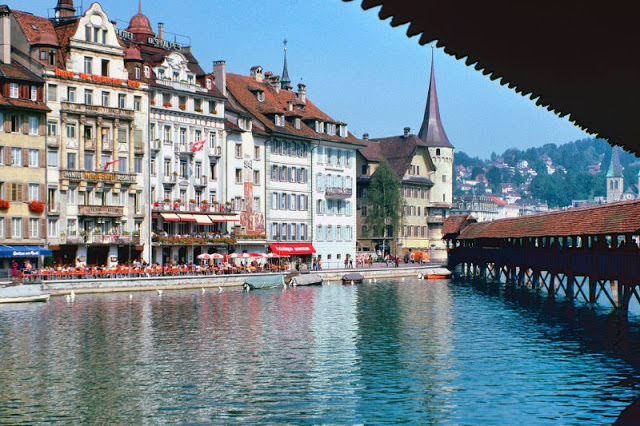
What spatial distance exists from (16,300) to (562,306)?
33.2m

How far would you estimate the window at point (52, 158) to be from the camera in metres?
76.1

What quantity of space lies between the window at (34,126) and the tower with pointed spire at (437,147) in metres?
70.4

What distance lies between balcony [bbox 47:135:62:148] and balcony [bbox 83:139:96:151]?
8.35 ft

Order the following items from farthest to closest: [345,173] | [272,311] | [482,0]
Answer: [345,173], [272,311], [482,0]

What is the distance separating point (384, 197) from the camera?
122 meters

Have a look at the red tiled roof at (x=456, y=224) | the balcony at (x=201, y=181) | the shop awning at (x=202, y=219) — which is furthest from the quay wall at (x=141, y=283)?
the red tiled roof at (x=456, y=224)

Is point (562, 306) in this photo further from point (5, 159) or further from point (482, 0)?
point (482, 0)

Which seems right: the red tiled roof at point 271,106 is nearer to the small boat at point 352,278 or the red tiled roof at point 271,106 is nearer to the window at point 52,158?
the small boat at point 352,278

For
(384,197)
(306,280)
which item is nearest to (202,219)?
(306,280)

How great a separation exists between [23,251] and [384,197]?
190 feet

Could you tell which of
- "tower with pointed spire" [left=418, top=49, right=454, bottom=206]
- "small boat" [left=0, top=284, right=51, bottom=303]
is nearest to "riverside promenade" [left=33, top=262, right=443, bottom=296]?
"small boat" [left=0, top=284, right=51, bottom=303]

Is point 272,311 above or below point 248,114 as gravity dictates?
below

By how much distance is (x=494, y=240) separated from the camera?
9600cm

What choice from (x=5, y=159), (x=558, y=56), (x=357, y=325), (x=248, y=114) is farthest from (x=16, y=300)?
(x=558, y=56)
